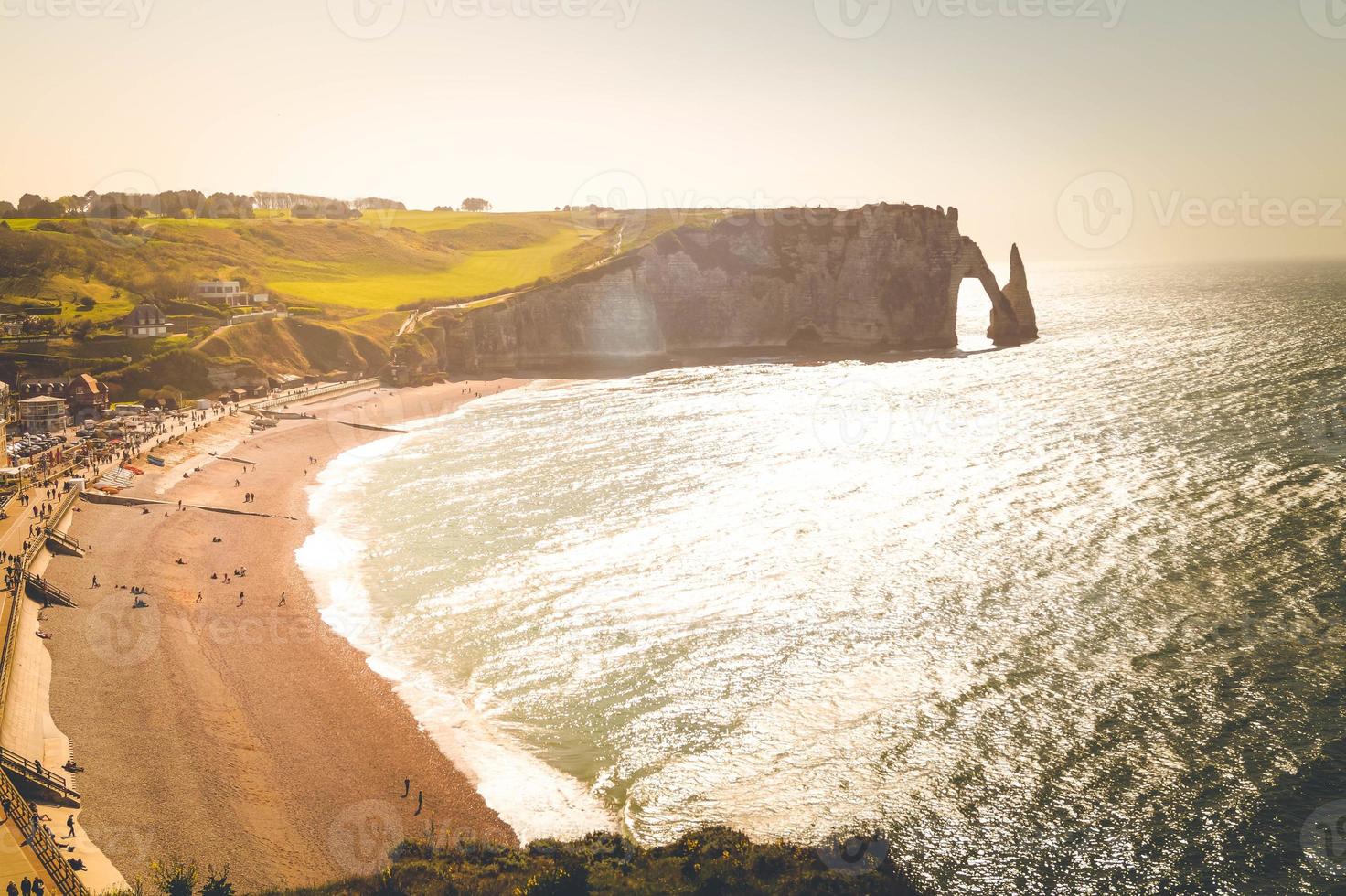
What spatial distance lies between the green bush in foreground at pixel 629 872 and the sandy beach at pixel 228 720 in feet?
9.85

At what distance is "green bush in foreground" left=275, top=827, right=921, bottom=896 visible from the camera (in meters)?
22.7

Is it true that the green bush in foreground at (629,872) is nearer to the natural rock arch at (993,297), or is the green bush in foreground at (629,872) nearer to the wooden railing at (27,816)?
the wooden railing at (27,816)

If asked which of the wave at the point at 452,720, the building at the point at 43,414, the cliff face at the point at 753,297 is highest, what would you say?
the cliff face at the point at 753,297

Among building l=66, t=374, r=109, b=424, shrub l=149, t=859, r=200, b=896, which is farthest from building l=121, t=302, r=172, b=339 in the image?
shrub l=149, t=859, r=200, b=896

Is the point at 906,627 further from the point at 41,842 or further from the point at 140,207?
the point at 140,207

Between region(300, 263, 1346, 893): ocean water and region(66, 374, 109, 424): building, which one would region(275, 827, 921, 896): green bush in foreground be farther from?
region(66, 374, 109, 424): building

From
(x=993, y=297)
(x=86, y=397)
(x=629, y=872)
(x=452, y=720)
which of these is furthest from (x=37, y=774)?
(x=993, y=297)

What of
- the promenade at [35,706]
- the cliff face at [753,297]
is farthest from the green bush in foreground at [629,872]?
the cliff face at [753,297]

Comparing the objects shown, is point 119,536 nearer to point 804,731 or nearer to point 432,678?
point 432,678

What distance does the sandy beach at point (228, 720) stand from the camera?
27.8 metres

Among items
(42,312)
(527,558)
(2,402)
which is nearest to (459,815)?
(527,558)

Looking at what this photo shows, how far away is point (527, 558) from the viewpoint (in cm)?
5041

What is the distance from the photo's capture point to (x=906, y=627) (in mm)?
40344

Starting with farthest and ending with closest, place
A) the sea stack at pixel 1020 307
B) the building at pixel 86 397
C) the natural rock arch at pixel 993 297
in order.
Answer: the sea stack at pixel 1020 307 < the natural rock arch at pixel 993 297 < the building at pixel 86 397
